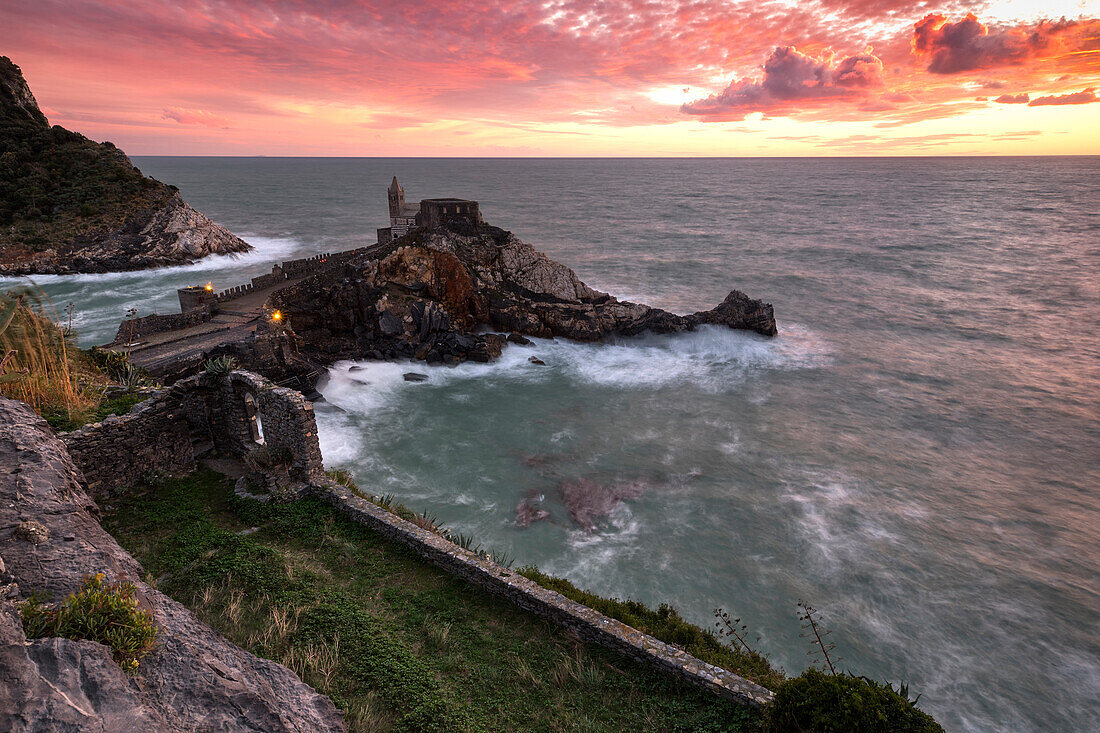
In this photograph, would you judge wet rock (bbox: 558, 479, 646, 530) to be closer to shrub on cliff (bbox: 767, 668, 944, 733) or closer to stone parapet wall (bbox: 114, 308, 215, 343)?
shrub on cliff (bbox: 767, 668, 944, 733)

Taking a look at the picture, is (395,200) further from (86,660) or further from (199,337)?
(86,660)

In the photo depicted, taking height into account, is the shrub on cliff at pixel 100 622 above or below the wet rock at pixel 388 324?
above

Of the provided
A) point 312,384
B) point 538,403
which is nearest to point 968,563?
point 538,403

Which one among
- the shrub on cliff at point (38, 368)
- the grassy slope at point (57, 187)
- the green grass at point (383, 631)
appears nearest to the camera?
the green grass at point (383, 631)

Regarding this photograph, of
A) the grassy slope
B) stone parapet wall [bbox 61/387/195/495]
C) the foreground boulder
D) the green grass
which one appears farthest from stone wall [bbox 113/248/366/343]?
the grassy slope

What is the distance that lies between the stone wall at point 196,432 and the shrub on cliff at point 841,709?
41.3 ft

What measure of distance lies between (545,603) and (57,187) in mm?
92355

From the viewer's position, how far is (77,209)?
6731 centimetres

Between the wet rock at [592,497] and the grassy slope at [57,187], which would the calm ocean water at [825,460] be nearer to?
the wet rock at [592,497]

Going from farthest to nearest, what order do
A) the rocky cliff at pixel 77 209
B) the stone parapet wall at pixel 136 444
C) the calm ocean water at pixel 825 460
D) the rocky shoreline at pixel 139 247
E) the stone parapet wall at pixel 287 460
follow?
the rocky cliff at pixel 77 209, the rocky shoreline at pixel 139 247, the calm ocean water at pixel 825 460, the stone parapet wall at pixel 136 444, the stone parapet wall at pixel 287 460

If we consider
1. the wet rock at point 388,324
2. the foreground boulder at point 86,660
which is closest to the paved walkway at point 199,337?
the wet rock at point 388,324

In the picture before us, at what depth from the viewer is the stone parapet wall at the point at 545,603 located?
946cm

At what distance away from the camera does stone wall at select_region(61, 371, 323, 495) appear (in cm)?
1309

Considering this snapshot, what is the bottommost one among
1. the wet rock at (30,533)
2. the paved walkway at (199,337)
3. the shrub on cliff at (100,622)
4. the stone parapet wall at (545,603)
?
the stone parapet wall at (545,603)
